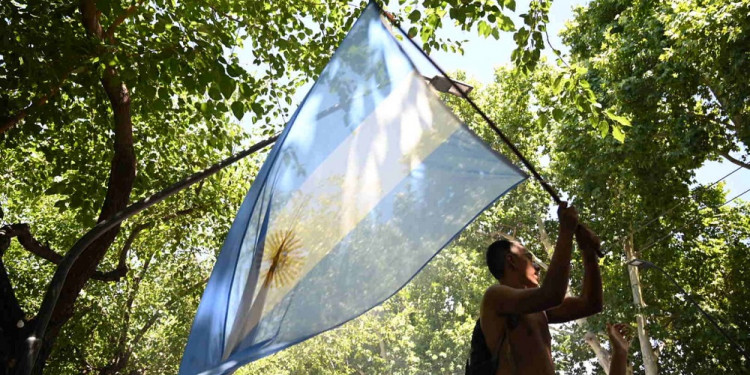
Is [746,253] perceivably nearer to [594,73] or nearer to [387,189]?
[594,73]

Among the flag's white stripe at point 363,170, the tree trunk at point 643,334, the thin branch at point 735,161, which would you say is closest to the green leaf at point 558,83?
the flag's white stripe at point 363,170

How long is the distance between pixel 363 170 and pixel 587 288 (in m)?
1.31

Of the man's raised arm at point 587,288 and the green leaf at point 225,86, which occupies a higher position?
the green leaf at point 225,86

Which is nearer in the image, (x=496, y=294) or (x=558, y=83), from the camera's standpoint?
(x=496, y=294)

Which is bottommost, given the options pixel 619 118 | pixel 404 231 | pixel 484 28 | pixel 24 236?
pixel 404 231

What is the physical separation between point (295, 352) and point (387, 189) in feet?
68.0

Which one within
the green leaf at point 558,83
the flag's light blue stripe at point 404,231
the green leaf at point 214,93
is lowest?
the flag's light blue stripe at point 404,231

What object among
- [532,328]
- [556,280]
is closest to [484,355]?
[532,328]

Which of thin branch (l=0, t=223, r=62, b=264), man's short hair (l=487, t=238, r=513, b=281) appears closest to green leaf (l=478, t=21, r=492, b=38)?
man's short hair (l=487, t=238, r=513, b=281)

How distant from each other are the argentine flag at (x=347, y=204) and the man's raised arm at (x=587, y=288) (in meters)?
0.49

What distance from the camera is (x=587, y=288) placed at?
3.05 m

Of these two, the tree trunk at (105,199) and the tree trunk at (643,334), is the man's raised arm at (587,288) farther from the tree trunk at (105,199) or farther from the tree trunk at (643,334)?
the tree trunk at (643,334)

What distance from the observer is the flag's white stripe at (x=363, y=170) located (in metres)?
3.22

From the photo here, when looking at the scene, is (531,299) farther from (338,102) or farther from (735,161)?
(735,161)
